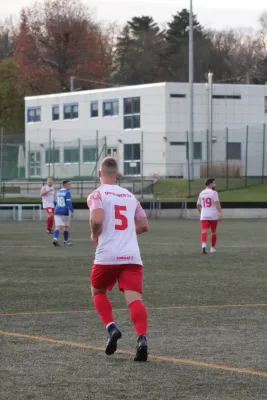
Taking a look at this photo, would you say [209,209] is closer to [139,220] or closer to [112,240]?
[139,220]

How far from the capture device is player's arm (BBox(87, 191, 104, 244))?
939 centimetres

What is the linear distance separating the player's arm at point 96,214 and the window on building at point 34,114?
66131 mm

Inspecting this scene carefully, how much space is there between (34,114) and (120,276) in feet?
219

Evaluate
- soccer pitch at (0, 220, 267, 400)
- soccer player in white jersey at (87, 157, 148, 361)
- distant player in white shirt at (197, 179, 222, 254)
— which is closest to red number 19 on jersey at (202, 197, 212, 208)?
distant player in white shirt at (197, 179, 222, 254)

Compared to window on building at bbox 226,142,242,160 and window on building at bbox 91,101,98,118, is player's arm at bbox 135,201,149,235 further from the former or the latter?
window on building at bbox 91,101,98,118

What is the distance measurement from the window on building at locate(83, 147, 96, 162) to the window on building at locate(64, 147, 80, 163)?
1.26ft

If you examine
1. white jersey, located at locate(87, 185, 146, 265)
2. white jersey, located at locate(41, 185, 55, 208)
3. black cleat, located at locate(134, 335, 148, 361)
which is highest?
white jersey, located at locate(87, 185, 146, 265)

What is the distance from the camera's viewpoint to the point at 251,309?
13094mm

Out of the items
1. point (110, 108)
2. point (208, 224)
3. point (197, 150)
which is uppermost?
point (110, 108)

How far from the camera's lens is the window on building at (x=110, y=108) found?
6864cm

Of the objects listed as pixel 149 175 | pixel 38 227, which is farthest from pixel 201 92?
pixel 38 227

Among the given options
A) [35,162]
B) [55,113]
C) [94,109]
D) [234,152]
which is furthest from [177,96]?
[55,113]

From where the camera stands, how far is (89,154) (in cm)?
5741

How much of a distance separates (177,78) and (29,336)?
330 ft
